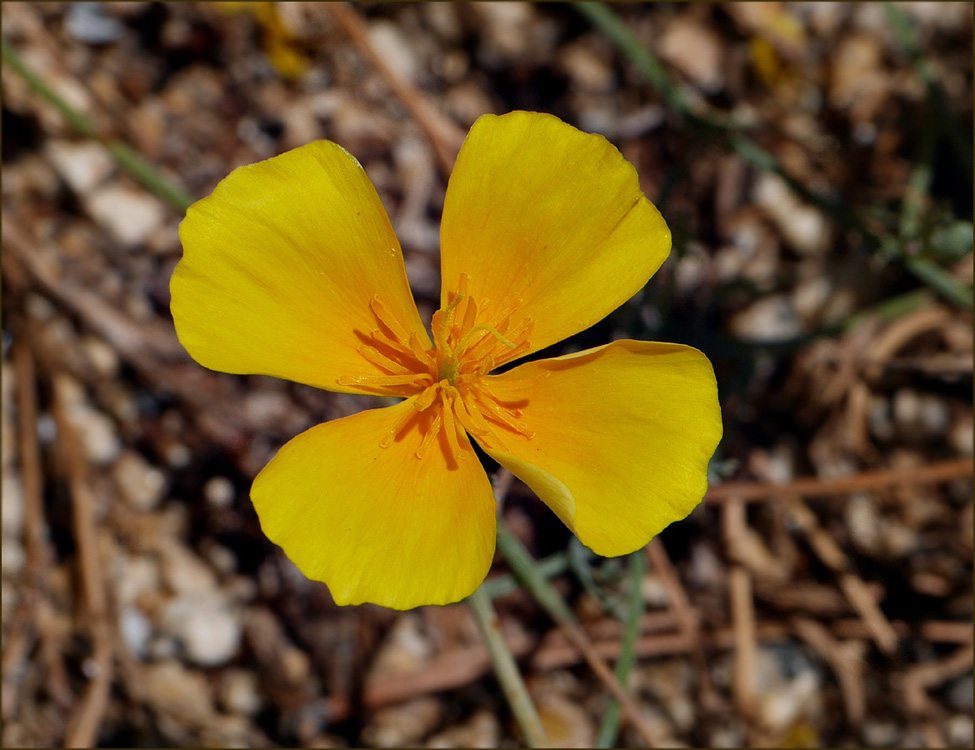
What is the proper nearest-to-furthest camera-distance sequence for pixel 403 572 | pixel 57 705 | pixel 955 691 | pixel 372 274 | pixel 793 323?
pixel 403 572 < pixel 372 274 < pixel 57 705 < pixel 955 691 < pixel 793 323

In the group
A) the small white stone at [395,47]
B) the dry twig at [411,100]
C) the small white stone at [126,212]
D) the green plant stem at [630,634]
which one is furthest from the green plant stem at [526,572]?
the small white stone at [395,47]

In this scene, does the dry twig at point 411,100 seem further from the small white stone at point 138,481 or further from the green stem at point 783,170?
the small white stone at point 138,481

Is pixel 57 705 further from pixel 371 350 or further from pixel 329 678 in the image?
pixel 371 350

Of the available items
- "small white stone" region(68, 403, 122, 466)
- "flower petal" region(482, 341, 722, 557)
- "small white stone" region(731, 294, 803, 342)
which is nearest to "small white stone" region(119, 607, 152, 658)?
"small white stone" region(68, 403, 122, 466)

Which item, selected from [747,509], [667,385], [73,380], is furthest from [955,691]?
[73,380]

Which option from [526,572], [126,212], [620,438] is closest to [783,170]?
[620,438]

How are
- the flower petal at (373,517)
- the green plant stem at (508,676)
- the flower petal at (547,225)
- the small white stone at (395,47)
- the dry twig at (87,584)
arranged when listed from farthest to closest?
the small white stone at (395,47), the dry twig at (87,584), the green plant stem at (508,676), the flower petal at (547,225), the flower petal at (373,517)

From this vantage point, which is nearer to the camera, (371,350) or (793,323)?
(371,350)

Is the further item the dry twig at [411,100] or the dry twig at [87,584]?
the dry twig at [411,100]
